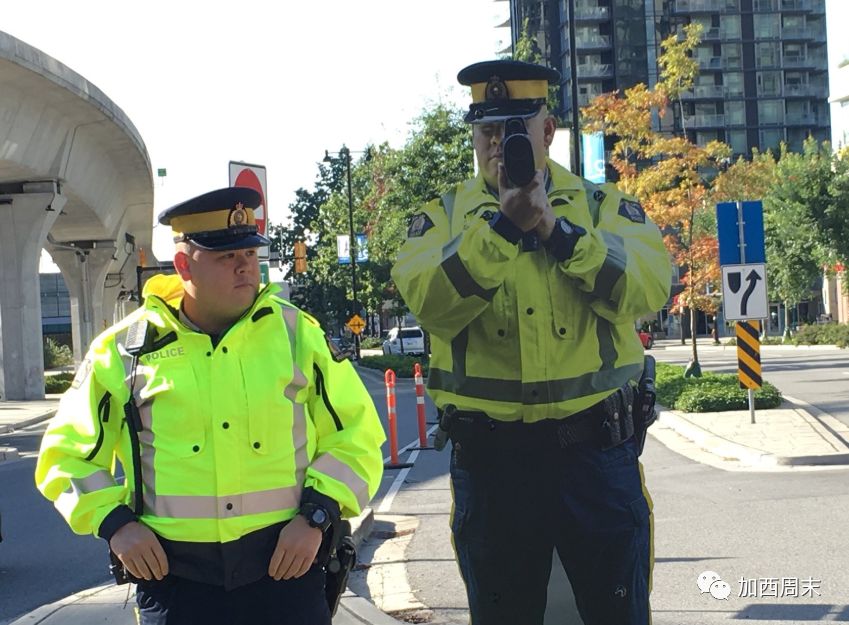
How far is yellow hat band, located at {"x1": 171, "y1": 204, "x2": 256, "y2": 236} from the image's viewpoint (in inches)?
141

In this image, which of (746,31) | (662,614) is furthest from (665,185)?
(746,31)

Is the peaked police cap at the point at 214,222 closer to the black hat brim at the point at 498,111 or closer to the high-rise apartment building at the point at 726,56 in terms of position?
the black hat brim at the point at 498,111

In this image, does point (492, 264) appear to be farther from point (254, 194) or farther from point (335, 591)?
point (335, 591)

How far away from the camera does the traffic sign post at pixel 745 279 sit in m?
15.4

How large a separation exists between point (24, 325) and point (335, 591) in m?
31.5

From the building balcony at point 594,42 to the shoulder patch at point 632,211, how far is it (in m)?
97.3

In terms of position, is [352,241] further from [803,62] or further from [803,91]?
[803,62]

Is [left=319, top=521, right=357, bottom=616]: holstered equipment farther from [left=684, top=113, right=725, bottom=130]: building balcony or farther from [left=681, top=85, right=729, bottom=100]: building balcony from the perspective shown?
[left=681, top=85, right=729, bottom=100]: building balcony

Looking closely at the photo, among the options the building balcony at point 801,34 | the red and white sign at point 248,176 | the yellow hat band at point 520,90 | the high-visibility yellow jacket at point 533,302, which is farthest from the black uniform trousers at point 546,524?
the building balcony at point 801,34

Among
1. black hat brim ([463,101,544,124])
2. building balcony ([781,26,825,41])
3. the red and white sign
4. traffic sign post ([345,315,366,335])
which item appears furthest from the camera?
building balcony ([781,26,825,41])

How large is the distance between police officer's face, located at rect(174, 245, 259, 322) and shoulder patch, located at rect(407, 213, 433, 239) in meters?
0.63

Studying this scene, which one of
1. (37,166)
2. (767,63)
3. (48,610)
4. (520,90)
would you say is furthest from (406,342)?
(767,63)

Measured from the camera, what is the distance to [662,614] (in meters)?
6.63

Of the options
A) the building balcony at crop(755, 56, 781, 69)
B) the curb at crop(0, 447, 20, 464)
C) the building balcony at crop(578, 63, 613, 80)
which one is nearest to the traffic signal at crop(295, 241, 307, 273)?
the curb at crop(0, 447, 20, 464)
